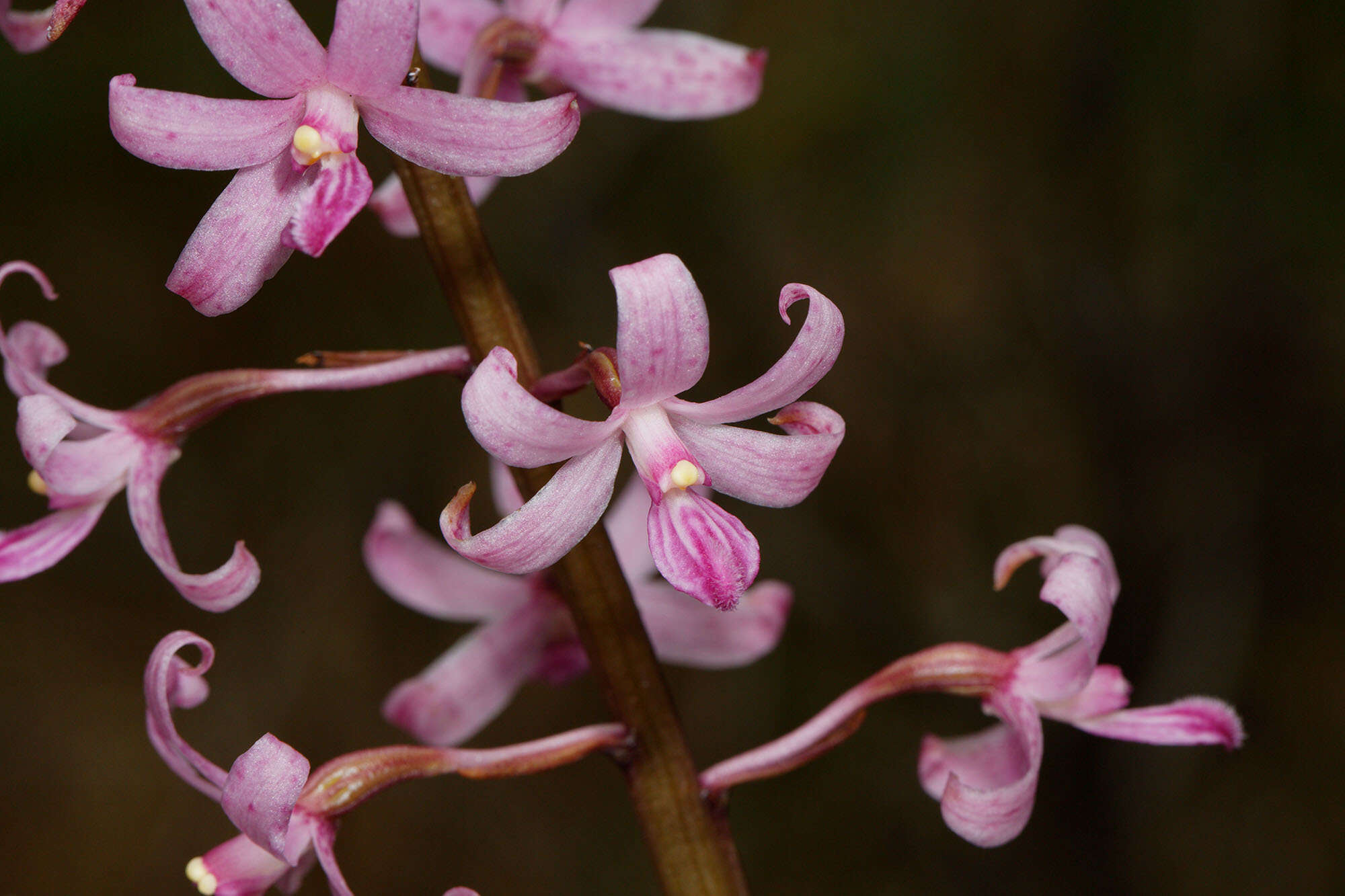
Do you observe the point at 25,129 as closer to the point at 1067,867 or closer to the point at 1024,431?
the point at 1024,431

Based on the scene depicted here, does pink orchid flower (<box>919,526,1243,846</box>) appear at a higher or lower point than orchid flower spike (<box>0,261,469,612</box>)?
lower

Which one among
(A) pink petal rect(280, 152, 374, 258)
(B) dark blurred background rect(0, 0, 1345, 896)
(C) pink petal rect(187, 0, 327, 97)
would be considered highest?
(C) pink petal rect(187, 0, 327, 97)

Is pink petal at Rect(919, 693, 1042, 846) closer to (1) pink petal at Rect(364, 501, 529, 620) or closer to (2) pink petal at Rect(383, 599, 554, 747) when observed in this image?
(2) pink petal at Rect(383, 599, 554, 747)

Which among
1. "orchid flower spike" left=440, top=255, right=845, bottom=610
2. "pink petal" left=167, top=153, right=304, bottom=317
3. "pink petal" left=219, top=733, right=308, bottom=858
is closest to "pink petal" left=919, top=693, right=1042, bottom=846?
"orchid flower spike" left=440, top=255, right=845, bottom=610

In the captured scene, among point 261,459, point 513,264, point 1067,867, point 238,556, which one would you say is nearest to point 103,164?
point 261,459

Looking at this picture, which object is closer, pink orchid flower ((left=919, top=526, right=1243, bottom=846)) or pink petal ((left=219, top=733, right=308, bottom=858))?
pink petal ((left=219, top=733, right=308, bottom=858))

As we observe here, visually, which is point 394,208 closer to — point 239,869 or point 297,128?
point 297,128

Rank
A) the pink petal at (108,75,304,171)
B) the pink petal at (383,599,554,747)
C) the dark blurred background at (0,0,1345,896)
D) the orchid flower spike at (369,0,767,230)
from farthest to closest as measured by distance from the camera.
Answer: the dark blurred background at (0,0,1345,896) < the pink petal at (383,599,554,747) < the orchid flower spike at (369,0,767,230) < the pink petal at (108,75,304,171)

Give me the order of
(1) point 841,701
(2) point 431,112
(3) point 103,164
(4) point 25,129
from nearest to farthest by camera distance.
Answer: (2) point 431,112
(1) point 841,701
(4) point 25,129
(3) point 103,164
